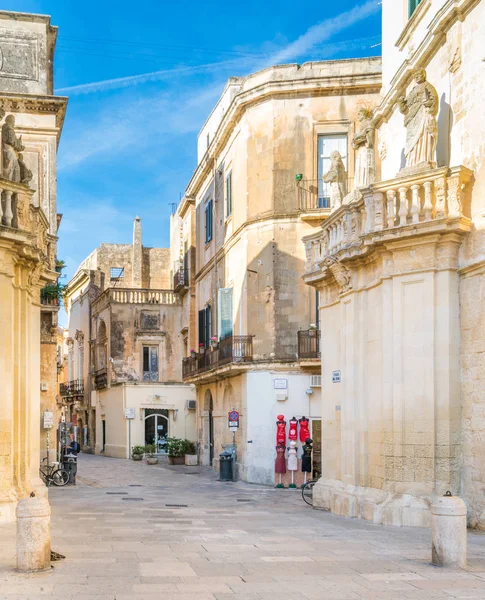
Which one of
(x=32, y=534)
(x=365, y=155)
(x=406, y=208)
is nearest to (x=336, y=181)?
(x=365, y=155)

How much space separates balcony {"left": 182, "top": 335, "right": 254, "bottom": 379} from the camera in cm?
2791

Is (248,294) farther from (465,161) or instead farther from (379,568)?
(379,568)

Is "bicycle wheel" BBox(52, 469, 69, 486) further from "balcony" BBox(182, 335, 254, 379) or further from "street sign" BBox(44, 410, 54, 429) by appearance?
"balcony" BBox(182, 335, 254, 379)

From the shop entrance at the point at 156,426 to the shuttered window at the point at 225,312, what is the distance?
14493 millimetres

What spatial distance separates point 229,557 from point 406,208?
6688mm

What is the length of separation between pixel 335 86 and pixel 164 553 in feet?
62.5

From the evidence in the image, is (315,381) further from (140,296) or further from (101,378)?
(101,378)

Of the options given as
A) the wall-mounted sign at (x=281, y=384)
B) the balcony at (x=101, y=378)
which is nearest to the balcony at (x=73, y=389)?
the balcony at (x=101, y=378)

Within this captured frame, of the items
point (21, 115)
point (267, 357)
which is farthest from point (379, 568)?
point (21, 115)

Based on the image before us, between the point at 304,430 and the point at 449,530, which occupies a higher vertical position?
the point at 449,530

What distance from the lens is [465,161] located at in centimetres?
1501

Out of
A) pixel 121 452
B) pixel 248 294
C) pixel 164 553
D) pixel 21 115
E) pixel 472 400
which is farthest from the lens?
pixel 121 452

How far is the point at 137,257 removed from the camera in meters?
55.9

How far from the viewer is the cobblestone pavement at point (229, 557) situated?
30.4 ft
